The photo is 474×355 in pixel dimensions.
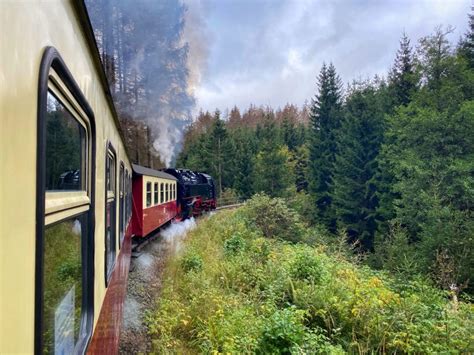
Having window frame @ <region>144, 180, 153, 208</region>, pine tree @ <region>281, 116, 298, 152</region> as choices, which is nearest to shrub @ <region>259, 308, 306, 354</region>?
window frame @ <region>144, 180, 153, 208</region>

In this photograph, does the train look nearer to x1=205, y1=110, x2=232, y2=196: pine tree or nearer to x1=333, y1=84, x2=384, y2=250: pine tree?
x1=333, y1=84, x2=384, y2=250: pine tree

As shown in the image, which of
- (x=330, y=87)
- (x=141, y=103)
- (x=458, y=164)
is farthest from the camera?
(x=330, y=87)

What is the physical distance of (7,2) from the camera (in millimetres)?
647

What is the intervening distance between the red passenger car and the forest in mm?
5603

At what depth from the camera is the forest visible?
36.0ft

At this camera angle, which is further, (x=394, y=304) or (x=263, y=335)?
(x=394, y=304)

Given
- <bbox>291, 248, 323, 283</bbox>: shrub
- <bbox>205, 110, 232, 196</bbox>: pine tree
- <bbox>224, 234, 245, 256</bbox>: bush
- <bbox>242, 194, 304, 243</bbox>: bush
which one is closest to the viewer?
<bbox>291, 248, 323, 283</bbox>: shrub

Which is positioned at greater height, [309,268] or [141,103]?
[141,103]

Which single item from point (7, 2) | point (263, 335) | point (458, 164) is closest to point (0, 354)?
point (7, 2)

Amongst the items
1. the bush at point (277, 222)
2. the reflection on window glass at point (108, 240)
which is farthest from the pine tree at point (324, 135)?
the reflection on window glass at point (108, 240)

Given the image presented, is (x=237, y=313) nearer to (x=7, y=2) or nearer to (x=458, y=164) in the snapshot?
(x=7, y=2)

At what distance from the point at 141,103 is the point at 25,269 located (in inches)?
1027

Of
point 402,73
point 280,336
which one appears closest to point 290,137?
point 402,73

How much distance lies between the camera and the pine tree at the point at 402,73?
66.3 ft
